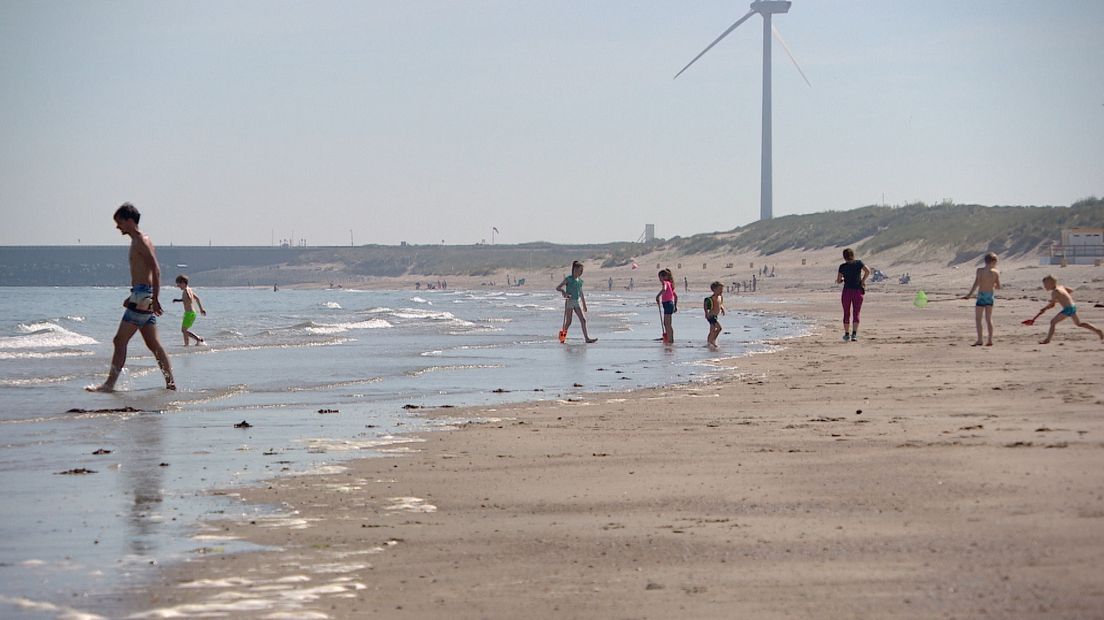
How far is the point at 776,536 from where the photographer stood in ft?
17.5

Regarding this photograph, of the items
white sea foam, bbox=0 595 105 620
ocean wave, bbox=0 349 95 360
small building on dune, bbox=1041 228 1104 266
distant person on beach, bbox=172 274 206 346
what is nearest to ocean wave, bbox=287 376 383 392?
ocean wave, bbox=0 349 95 360

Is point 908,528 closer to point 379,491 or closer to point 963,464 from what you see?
point 963,464

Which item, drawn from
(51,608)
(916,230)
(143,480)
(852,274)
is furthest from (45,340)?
(916,230)

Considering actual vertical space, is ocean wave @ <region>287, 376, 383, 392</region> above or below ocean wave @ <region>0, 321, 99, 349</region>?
above

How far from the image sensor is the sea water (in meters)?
5.53

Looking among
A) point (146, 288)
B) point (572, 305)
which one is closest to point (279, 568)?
point (146, 288)

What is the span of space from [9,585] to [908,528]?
367 centimetres

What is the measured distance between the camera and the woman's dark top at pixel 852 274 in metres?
20.5

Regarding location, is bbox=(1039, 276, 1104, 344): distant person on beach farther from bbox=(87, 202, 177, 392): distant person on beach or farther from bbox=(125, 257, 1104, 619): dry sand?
bbox=(87, 202, 177, 392): distant person on beach

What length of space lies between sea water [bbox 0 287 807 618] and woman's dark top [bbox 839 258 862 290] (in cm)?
177

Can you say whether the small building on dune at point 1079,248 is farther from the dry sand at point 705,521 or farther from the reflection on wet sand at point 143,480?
the reflection on wet sand at point 143,480

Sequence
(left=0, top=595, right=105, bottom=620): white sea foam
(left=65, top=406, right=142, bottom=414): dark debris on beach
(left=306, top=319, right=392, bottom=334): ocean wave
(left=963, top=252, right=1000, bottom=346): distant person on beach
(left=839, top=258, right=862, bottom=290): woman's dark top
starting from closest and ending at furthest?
(left=0, top=595, right=105, bottom=620): white sea foam, (left=65, top=406, right=142, bottom=414): dark debris on beach, (left=963, top=252, right=1000, bottom=346): distant person on beach, (left=839, top=258, right=862, bottom=290): woman's dark top, (left=306, top=319, right=392, bottom=334): ocean wave

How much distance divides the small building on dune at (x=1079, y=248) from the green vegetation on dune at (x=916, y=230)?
18.1ft

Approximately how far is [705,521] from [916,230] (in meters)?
74.3
